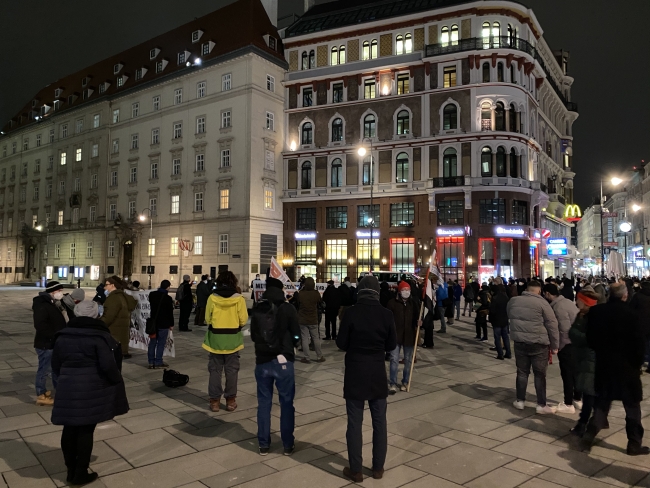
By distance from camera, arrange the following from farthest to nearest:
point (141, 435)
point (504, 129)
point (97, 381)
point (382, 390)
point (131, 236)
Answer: point (131, 236)
point (504, 129)
point (141, 435)
point (382, 390)
point (97, 381)

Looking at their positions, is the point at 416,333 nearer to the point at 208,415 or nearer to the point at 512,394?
the point at 512,394

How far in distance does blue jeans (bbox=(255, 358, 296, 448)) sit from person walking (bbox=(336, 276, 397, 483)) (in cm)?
93

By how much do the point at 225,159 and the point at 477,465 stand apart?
44.3 m

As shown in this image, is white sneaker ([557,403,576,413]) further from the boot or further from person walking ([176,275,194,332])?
person walking ([176,275,194,332])

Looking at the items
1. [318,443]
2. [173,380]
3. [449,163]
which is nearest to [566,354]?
[318,443]

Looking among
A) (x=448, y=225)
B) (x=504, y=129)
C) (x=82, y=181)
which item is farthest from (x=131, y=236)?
(x=504, y=129)

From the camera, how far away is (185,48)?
52.8 metres

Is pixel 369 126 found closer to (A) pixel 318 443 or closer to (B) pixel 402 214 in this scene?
(B) pixel 402 214

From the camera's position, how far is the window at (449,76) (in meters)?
44.1

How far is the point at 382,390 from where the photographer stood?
17.9ft

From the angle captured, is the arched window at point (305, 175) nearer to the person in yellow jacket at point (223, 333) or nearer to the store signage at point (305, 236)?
the store signage at point (305, 236)

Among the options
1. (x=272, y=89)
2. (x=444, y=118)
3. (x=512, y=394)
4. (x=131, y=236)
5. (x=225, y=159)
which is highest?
(x=272, y=89)

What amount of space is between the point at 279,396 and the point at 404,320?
13.9 ft

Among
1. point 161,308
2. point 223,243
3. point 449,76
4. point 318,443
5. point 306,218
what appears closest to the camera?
point 318,443
